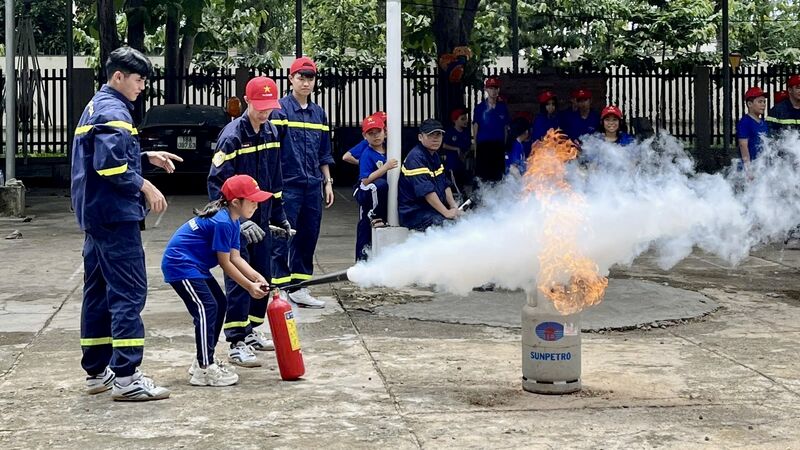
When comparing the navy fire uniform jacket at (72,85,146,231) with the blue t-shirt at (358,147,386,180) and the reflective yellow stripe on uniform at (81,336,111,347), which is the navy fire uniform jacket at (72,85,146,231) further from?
the blue t-shirt at (358,147,386,180)

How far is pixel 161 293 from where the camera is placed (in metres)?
10.8

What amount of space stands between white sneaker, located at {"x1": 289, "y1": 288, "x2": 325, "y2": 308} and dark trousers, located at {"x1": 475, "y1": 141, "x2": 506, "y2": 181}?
7.72 m

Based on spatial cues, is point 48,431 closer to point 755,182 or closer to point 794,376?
point 794,376

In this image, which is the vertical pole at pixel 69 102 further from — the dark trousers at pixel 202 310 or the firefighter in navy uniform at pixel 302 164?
the dark trousers at pixel 202 310

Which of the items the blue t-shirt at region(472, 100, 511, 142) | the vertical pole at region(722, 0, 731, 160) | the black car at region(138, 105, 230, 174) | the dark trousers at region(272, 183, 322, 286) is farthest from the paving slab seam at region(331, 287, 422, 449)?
the vertical pole at region(722, 0, 731, 160)

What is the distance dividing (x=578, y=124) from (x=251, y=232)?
9.08 m

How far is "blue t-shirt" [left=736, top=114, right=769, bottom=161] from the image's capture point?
1384 centimetres

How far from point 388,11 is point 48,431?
6.17 meters

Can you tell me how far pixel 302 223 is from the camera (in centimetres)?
963

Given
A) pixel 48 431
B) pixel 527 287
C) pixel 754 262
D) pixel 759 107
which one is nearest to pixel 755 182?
pixel 754 262

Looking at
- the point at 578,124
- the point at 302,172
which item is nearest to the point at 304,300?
the point at 302,172

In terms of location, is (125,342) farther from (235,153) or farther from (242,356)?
(235,153)

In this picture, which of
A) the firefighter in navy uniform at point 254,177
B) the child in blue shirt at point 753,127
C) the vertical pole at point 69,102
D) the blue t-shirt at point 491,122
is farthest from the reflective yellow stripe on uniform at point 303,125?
the vertical pole at point 69,102

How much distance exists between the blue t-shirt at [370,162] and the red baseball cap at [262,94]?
128 inches
